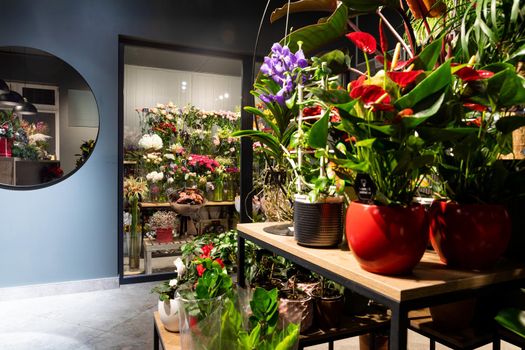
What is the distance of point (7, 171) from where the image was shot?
10.6ft

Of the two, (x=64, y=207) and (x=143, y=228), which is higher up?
(x=64, y=207)

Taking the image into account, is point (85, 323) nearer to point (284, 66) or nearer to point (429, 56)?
point (284, 66)

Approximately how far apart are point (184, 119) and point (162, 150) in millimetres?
418

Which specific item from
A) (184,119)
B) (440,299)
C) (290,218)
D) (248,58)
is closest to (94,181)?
(184,119)

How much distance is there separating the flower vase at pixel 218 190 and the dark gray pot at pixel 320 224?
340 cm

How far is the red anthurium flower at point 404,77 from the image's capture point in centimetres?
65

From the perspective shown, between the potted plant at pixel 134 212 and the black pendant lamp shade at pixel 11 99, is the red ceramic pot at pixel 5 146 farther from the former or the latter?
the potted plant at pixel 134 212

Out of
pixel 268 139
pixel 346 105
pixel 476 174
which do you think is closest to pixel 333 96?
pixel 346 105

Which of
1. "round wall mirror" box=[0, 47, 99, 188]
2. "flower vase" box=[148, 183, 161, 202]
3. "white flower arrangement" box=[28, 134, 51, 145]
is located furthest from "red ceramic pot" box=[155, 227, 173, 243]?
"white flower arrangement" box=[28, 134, 51, 145]

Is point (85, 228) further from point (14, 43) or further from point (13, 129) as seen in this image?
point (14, 43)

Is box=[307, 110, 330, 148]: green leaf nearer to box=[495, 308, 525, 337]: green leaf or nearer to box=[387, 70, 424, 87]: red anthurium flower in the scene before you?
box=[387, 70, 424, 87]: red anthurium flower

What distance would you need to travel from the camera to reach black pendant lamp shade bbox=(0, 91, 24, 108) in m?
3.27

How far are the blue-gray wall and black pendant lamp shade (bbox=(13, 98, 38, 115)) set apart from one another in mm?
484

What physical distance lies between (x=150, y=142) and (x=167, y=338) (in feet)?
9.39
